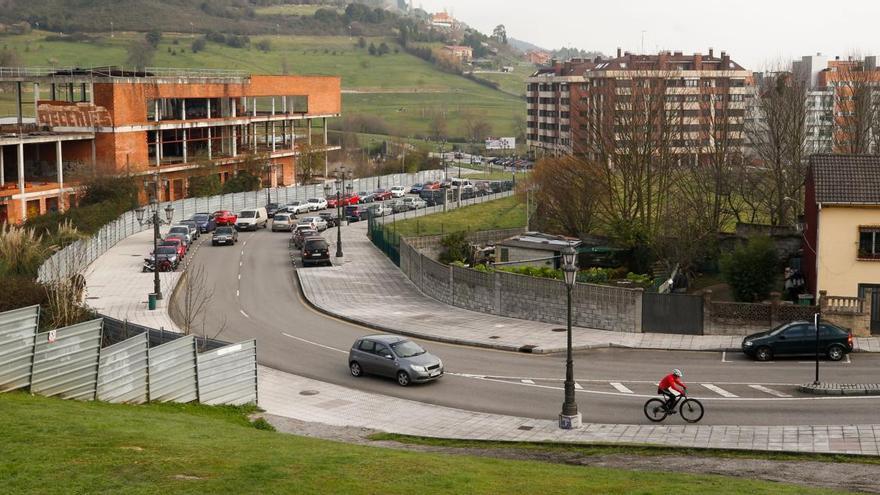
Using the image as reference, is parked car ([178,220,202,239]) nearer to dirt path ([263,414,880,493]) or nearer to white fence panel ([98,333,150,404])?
white fence panel ([98,333,150,404])

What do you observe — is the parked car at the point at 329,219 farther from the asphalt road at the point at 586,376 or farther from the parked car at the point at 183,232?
the asphalt road at the point at 586,376

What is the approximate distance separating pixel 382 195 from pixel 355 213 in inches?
533

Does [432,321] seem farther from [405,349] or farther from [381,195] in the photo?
[381,195]

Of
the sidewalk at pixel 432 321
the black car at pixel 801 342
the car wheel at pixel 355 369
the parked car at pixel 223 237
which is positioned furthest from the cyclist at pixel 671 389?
the parked car at pixel 223 237

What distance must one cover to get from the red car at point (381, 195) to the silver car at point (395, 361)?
6362 cm

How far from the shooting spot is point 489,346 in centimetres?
3653

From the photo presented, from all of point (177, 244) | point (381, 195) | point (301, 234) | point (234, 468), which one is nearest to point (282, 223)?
point (301, 234)

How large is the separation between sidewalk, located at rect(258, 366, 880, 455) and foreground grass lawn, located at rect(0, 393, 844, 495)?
4.80 metres

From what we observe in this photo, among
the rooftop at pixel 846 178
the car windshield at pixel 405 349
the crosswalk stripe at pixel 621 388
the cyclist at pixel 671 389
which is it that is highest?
the rooftop at pixel 846 178

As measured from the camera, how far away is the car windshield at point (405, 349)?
31.4 meters

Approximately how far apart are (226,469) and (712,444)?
1148 cm

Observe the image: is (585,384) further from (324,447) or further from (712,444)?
(324,447)

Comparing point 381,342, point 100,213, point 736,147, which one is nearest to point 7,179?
point 100,213

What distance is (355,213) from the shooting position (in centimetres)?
8288
